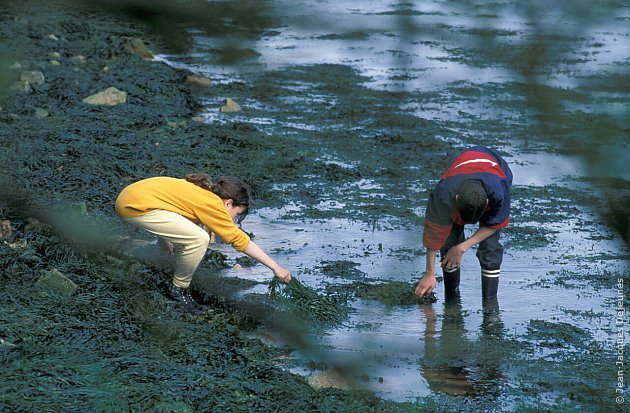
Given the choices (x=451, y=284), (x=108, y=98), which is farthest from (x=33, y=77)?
(x=451, y=284)

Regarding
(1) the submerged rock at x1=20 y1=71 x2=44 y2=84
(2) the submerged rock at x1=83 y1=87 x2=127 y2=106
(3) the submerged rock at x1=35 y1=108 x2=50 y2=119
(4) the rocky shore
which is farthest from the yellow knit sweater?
(1) the submerged rock at x1=20 y1=71 x2=44 y2=84

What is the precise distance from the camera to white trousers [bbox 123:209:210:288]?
522 centimetres

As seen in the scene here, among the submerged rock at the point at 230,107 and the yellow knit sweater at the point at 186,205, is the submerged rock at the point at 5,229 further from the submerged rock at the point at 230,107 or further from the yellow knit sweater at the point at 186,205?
the submerged rock at the point at 230,107

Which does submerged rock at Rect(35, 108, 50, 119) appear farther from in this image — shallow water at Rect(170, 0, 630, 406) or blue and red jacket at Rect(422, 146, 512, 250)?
blue and red jacket at Rect(422, 146, 512, 250)

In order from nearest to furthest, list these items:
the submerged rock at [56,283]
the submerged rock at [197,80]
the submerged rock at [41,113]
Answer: the submerged rock at [56,283] < the submerged rock at [41,113] < the submerged rock at [197,80]

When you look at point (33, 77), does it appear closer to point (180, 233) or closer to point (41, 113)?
point (41, 113)

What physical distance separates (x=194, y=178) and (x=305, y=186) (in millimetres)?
2994

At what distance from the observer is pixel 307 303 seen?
576 cm

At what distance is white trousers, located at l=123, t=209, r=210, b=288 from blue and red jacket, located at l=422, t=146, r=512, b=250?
1.18 m

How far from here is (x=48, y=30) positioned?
42.1ft

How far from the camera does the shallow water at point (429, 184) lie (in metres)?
1.93

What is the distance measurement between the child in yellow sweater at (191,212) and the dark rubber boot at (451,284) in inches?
45.4

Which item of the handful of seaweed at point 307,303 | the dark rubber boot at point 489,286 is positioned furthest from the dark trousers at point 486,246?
the handful of seaweed at point 307,303

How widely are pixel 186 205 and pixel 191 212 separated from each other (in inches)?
1.8
